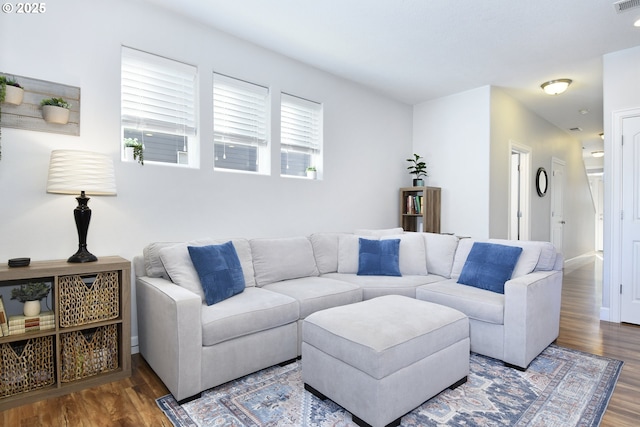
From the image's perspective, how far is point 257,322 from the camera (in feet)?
7.38

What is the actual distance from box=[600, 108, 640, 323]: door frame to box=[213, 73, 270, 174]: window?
352cm

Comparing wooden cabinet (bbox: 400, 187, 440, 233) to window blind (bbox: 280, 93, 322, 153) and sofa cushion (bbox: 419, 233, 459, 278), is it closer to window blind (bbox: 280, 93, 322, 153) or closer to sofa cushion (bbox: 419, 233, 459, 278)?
sofa cushion (bbox: 419, 233, 459, 278)

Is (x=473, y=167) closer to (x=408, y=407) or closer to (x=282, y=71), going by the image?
(x=282, y=71)

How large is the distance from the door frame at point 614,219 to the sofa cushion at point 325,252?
280 centimetres

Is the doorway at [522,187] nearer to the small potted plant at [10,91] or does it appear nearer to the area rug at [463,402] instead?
the area rug at [463,402]

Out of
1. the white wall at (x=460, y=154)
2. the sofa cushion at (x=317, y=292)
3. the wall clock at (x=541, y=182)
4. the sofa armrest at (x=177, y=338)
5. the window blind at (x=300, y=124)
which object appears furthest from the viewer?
the wall clock at (x=541, y=182)

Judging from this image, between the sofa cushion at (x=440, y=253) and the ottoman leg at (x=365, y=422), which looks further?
the sofa cushion at (x=440, y=253)

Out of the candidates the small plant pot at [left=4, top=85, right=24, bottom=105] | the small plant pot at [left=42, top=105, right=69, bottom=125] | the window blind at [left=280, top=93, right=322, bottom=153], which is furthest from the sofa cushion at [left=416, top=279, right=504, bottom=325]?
the small plant pot at [left=4, top=85, right=24, bottom=105]

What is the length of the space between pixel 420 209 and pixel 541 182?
256 cm

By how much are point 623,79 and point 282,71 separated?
3473 millimetres

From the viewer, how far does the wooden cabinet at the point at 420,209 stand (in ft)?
15.6

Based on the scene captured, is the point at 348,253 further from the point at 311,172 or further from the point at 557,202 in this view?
the point at 557,202

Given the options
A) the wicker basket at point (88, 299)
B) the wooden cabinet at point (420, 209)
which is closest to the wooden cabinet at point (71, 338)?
the wicker basket at point (88, 299)

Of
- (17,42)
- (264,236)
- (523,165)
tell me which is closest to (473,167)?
(523,165)
